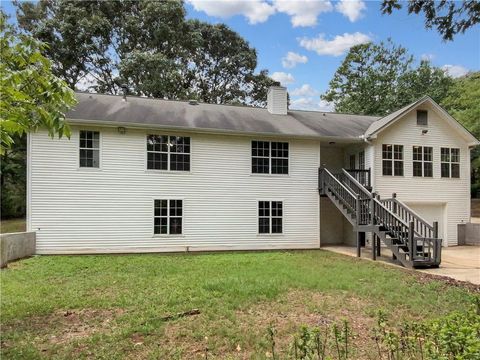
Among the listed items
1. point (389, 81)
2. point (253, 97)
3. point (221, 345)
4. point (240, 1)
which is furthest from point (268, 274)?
point (389, 81)

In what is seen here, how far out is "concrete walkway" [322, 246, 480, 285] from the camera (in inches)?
376

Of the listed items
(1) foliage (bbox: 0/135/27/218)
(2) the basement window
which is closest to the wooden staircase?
(2) the basement window

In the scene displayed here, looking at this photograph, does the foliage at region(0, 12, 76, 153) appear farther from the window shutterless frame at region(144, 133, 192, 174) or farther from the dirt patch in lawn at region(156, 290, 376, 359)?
the window shutterless frame at region(144, 133, 192, 174)

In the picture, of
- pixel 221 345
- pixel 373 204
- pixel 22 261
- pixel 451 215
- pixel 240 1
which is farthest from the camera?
pixel 451 215

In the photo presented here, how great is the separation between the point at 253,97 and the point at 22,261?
26.3 m

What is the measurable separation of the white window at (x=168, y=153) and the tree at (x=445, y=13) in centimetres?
932

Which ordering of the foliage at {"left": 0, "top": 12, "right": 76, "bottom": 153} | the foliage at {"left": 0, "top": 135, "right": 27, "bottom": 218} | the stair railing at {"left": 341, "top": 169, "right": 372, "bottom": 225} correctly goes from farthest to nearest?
1. the foliage at {"left": 0, "top": 135, "right": 27, "bottom": 218}
2. the stair railing at {"left": 341, "top": 169, "right": 372, "bottom": 225}
3. the foliage at {"left": 0, "top": 12, "right": 76, "bottom": 153}

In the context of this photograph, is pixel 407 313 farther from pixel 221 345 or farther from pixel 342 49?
pixel 342 49

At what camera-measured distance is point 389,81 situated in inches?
1329

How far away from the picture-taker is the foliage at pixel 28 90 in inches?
137

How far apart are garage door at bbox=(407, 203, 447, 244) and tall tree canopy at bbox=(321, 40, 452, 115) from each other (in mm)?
17833

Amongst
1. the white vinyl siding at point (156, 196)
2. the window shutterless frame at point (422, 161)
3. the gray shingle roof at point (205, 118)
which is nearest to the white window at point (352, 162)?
the gray shingle roof at point (205, 118)

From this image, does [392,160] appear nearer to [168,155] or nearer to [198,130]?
[198,130]

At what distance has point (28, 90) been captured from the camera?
3.69 meters
